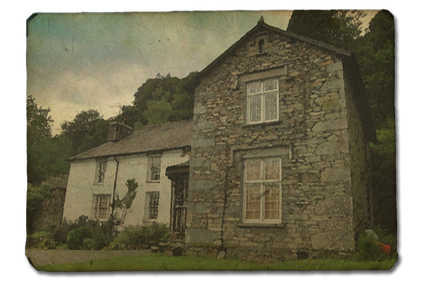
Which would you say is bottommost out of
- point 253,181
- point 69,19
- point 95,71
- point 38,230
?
point 38,230

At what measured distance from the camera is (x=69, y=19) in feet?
21.4

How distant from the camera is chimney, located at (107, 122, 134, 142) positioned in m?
6.16

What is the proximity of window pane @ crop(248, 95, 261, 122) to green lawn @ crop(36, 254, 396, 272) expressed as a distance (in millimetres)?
2320

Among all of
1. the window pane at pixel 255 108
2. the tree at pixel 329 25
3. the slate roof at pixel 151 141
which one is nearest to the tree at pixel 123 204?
the slate roof at pixel 151 141

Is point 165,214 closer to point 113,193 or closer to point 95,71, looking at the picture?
point 113,193

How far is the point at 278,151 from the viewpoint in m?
5.79

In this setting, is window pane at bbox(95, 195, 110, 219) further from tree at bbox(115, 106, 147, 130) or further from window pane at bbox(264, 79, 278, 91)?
window pane at bbox(264, 79, 278, 91)

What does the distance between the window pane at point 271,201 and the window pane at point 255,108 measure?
3.88 ft

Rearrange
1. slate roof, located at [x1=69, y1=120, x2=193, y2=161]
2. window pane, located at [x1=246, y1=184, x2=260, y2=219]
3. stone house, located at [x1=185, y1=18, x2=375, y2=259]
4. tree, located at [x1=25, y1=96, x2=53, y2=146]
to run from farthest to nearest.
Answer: tree, located at [x1=25, y1=96, x2=53, y2=146] < slate roof, located at [x1=69, y1=120, x2=193, y2=161] < window pane, located at [x1=246, y1=184, x2=260, y2=219] < stone house, located at [x1=185, y1=18, x2=375, y2=259]

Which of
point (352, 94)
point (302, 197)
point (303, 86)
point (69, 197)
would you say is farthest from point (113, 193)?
point (352, 94)

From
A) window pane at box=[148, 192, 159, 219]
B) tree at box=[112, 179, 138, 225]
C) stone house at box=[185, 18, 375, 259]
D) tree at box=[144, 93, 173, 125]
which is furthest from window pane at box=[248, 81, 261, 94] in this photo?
tree at box=[112, 179, 138, 225]

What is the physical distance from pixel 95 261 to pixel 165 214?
1373 mm

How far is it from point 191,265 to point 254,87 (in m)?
3.12

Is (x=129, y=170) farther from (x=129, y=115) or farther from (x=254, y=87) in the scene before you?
(x=254, y=87)
